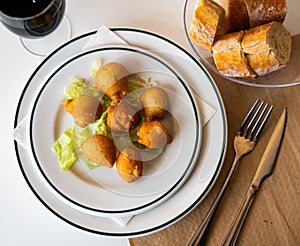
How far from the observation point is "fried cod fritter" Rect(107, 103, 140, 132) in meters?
1.04

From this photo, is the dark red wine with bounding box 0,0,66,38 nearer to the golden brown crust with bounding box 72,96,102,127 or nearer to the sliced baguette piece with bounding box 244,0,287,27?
the golden brown crust with bounding box 72,96,102,127

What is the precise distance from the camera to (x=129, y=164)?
3.31ft

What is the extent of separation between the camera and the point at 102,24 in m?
1.16

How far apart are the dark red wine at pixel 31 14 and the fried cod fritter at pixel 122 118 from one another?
0.22 m

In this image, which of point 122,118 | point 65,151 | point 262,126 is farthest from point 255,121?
point 65,151

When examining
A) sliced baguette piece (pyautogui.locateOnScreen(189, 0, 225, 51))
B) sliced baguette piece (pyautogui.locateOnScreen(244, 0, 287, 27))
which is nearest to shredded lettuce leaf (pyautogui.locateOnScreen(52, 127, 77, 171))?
sliced baguette piece (pyautogui.locateOnScreen(189, 0, 225, 51))

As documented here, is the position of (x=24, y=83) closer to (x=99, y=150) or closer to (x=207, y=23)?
(x=99, y=150)

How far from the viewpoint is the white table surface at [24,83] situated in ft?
3.57

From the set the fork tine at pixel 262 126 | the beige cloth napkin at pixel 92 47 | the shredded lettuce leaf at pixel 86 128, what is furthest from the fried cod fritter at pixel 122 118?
the fork tine at pixel 262 126

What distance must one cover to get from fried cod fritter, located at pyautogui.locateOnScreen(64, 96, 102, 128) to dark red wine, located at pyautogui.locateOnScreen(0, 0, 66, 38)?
0.16 metres

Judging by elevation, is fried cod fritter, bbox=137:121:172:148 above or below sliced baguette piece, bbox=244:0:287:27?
below

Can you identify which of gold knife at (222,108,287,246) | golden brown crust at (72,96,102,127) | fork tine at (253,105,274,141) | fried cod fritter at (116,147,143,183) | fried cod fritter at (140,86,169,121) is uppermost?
golden brown crust at (72,96,102,127)

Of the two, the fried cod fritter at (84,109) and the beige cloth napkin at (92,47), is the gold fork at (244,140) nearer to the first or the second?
the beige cloth napkin at (92,47)

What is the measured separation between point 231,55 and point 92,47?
0.98 ft
